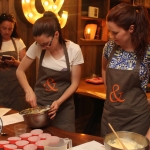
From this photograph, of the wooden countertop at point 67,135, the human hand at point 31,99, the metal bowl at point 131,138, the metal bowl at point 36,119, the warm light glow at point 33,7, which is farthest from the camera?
the warm light glow at point 33,7

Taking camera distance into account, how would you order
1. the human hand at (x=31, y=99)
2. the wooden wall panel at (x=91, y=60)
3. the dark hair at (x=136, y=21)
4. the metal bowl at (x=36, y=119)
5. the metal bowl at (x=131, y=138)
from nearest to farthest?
the metal bowl at (x=131, y=138) → the metal bowl at (x=36, y=119) → the dark hair at (x=136, y=21) → the human hand at (x=31, y=99) → the wooden wall panel at (x=91, y=60)

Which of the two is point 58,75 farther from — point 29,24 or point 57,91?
point 29,24

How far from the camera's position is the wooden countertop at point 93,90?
9.14 ft

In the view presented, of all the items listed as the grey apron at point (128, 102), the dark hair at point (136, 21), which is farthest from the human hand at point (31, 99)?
the dark hair at point (136, 21)

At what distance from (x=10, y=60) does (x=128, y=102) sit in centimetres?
159

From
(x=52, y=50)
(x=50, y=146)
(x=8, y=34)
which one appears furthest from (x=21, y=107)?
(x=50, y=146)

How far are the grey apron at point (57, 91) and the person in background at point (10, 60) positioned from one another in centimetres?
98

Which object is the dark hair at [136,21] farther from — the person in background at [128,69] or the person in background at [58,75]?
the person in background at [58,75]

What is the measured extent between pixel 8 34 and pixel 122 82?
1.68 m

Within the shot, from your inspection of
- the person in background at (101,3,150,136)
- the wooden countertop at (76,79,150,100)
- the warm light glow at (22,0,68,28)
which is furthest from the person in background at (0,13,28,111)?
the person in background at (101,3,150,136)

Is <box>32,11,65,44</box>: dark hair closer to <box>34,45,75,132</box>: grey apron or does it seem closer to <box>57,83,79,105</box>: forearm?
<box>34,45,75,132</box>: grey apron

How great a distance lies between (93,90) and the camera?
3.01 meters

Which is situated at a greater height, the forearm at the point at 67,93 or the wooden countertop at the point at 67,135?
the forearm at the point at 67,93

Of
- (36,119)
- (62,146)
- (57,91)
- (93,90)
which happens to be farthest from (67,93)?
(93,90)
